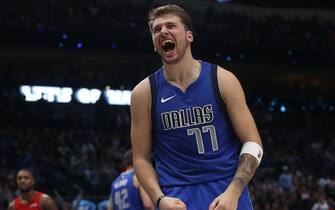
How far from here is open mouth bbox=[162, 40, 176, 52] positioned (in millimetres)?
3851

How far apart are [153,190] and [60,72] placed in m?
21.9

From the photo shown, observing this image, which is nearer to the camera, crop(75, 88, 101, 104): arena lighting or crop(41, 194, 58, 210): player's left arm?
crop(41, 194, 58, 210): player's left arm

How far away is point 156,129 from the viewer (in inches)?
158

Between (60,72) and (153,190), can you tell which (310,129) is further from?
(153,190)

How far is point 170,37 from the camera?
3846 millimetres

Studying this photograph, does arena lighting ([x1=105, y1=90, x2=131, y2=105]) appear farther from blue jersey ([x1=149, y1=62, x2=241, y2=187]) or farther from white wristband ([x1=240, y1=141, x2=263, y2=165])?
white wristband ([x1=240, y1=141, x2=263, y2=165])

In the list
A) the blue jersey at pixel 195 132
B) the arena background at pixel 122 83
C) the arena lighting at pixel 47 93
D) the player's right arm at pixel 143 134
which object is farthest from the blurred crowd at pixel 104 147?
the blue jersey at pixel 195 132

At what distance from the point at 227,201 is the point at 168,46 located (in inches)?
35.0

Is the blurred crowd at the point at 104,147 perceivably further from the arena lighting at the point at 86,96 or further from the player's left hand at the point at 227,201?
the player's left hand at the point at 227,201

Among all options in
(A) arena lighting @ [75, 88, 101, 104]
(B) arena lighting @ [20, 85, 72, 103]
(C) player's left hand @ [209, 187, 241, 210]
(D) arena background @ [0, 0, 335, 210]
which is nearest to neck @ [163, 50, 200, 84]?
(C) player's left hand @ [209, 187, 241, 210]

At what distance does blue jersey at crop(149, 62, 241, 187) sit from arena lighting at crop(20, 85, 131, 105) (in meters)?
17.9

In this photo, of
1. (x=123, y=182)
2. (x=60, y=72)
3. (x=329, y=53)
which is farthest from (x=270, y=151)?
(x=123, y=182)

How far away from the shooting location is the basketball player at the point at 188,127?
3.87 m

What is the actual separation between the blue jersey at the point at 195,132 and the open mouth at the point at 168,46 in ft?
0.77
